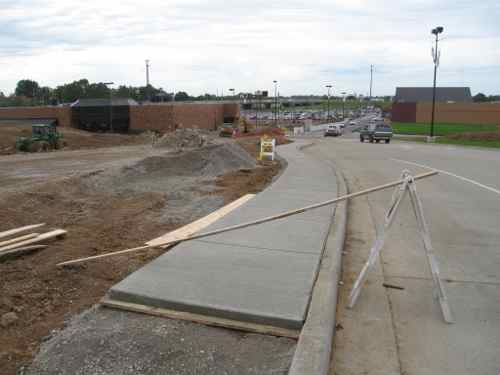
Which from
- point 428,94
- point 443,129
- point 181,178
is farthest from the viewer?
point 428,94

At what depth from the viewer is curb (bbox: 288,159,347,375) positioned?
3863 mm

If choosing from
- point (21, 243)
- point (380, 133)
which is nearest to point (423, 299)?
point (21, 243)

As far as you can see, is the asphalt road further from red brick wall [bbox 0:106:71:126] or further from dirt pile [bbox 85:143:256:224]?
red brick wall [bbox 0:106:71:126]

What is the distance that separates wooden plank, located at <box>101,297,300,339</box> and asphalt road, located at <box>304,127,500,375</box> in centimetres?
53

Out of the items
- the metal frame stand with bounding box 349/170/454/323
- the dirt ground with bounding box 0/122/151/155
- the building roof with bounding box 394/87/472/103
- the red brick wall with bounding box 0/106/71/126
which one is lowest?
the dirt ground with bounding box 0/122/151/155

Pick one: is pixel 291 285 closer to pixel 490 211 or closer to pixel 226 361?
pixel 226 361

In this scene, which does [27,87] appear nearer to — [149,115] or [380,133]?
[149,115]

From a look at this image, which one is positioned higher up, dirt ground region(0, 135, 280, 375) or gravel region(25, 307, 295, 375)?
gravel region(25, 307, 295, 375)

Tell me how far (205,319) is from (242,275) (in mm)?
1281

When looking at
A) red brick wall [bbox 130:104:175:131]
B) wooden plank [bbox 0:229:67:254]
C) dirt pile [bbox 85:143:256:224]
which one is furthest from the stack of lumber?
red brick wall [bbox 130:104:175:131]

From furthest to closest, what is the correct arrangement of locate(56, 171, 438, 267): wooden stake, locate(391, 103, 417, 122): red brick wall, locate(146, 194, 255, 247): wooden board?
locate(391, 103, 417, 122): red brick wall, locate(146, 194, 255, 247): wooden board, locate(56, 171, 438, 267): wooden stake

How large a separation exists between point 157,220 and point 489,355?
6.58 meters

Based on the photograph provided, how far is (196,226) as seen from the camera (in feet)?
28.6

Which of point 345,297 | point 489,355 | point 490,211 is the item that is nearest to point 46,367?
point 345,297
